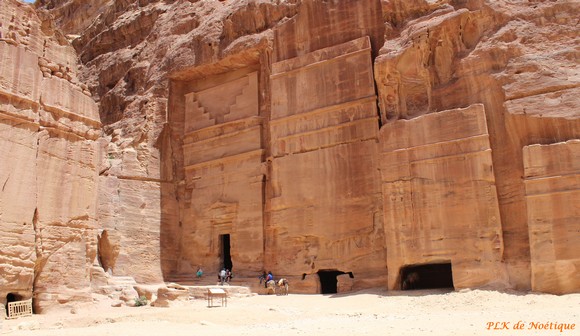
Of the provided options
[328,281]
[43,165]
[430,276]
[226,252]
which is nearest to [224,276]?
[226,252]

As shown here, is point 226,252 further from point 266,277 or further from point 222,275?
point 266,277

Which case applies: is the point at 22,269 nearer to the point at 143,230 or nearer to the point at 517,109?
the point at 143,230

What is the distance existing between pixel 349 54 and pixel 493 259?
8.09 meters

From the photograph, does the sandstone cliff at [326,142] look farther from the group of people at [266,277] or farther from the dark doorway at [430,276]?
the dark doorway at [430,276]

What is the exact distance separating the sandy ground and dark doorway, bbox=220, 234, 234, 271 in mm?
5441

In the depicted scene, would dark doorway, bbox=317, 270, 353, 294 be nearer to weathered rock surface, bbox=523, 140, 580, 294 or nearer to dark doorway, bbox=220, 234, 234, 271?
dark doorway, bbox=220, 234, 234, 271

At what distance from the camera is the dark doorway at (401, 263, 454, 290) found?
17.3m

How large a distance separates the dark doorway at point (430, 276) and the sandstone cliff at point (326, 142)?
995 mm

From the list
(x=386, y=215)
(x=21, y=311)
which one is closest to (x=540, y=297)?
(x=386, y=215)

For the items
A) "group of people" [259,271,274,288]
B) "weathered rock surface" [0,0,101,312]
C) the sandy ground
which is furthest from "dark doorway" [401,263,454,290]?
"weathered rock surface" [0,0,101,312]

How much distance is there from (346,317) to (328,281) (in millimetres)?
6962

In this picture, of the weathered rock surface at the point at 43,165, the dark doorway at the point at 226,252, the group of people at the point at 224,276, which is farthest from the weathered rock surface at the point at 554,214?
the weathered rock surface at the point at 43,165

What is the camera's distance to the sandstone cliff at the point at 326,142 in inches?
575

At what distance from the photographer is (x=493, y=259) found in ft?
48.2
